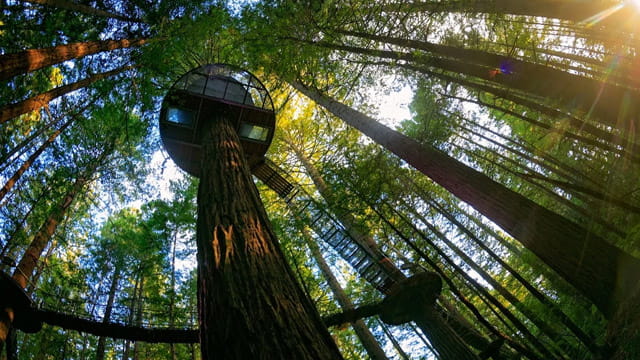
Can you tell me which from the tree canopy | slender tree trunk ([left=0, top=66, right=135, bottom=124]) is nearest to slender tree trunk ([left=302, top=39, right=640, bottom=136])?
the tree canopy

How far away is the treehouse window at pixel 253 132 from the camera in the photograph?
19.7 feet

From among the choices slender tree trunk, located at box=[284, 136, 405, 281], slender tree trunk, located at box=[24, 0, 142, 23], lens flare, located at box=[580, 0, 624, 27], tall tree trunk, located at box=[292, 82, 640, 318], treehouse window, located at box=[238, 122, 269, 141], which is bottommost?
tall tree trunk, located at box=[292, 82, 640, 318]

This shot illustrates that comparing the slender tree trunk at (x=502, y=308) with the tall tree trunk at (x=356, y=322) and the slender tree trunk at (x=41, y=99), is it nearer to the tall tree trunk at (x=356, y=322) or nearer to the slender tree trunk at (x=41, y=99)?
the tall tree trunk at (x=356, y=322)

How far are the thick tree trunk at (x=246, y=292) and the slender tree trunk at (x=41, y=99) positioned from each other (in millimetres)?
3503

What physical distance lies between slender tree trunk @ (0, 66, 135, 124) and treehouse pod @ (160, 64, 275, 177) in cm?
154

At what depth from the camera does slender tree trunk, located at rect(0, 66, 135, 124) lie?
438 centimetres

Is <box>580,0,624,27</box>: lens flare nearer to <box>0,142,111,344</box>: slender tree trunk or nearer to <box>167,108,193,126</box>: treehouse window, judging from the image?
<box>167,108,193,126</box>: treehouse window

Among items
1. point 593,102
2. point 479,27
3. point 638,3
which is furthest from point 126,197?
point 638,3

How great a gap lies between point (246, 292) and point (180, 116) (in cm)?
454

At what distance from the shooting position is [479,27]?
21.3 feet

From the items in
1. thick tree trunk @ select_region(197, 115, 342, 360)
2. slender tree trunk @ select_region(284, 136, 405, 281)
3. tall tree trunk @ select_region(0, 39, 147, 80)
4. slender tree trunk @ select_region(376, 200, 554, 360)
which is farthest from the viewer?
slender tree trunk @ select_region(284, 136, 405, 281)

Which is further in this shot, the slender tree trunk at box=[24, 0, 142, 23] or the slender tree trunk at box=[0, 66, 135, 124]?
the slender tree trunk at box=[24, 0, 142, 23]

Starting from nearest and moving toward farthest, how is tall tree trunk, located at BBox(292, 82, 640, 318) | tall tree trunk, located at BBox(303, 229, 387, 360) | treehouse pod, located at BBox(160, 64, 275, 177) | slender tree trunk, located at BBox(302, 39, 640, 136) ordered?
1. tall tree trunk, located at BBox(292, 82, 640, 318)
2. slender tree trunk, located at BBox(302, 39, 640, 136)
3. treehouse pod, located at BBox(160, 64, 275, 177)
4. tall tree trunk, located at BBox(303, 229, 387, 360)

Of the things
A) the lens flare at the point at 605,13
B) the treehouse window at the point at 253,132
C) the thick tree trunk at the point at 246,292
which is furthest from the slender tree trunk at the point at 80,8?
the lens flare at the point at 605,13
